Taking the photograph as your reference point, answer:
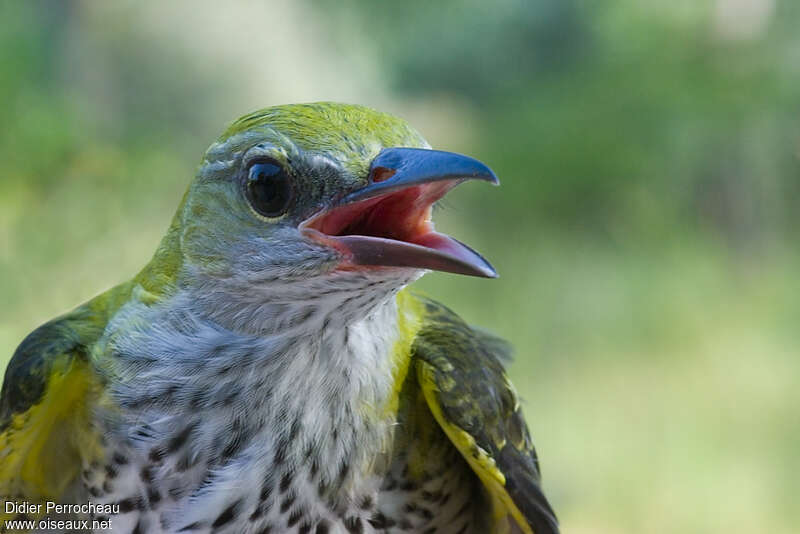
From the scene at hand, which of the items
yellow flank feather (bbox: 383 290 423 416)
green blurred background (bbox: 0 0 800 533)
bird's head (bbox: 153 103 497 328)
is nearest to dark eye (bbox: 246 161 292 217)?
bird's head (bbox: 153 103 497 328)

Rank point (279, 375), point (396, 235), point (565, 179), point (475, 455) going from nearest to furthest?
point (396, 235), point (279, 375), point (475, 455), point (565, 179)

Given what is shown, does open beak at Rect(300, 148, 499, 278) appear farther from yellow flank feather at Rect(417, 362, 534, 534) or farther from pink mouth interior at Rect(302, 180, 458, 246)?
yellow flank feather at Rect(417, 362, 534, 534)

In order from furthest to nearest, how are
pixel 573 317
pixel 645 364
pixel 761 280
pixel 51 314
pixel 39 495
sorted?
pixel 761 280 < pixel 573 317 < pixel 645 364 < pixel 51 314 < pixel 39 495

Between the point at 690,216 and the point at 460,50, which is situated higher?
the point at 460,50

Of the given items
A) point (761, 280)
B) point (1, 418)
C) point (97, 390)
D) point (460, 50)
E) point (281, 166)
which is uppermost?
point (460, 50)

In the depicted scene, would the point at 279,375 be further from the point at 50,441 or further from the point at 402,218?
the point at 50,441

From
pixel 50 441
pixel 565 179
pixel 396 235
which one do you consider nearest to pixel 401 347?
pixel 396 235

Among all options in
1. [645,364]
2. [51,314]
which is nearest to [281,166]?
[51,314]

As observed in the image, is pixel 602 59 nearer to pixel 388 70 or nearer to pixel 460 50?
pixel 460 50
